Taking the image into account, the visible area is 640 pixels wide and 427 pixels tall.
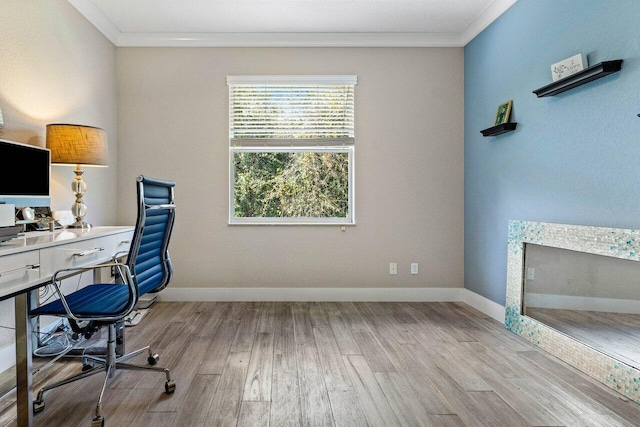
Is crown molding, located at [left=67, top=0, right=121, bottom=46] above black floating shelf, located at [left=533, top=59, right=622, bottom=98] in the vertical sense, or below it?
above

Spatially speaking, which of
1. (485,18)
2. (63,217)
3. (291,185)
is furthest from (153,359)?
(485,18)

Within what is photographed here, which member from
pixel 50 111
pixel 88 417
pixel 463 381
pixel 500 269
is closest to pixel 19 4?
pixel 50 111

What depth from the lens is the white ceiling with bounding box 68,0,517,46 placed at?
3279 millimetres

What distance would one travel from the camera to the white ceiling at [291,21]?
328 centimetres

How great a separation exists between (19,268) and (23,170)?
2.96 ft

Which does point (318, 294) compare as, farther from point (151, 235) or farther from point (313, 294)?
point (151, 235)

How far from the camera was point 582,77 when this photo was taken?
7.43 ft

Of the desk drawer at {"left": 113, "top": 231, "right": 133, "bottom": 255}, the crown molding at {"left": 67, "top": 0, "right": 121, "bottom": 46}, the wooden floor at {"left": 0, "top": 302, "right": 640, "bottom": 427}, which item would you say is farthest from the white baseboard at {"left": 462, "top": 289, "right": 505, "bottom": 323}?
the crown molding at {"left": 67, "top": 0, "right": 121, "bottom": 46}

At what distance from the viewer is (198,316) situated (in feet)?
11.1

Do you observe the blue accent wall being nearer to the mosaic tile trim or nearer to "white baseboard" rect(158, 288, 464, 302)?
the mosaic tile trim

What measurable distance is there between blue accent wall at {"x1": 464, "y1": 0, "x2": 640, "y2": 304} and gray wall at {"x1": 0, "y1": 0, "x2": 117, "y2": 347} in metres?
3.39

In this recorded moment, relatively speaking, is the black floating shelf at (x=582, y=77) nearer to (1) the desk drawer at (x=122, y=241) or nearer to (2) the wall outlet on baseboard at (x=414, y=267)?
(2) the wall outlet on baseboard at (x=414, y=267)

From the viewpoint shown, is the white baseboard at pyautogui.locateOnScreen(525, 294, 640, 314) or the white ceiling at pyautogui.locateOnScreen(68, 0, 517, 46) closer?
the white baseboard at pyautogui.locateOnScreen(525, 294, 640, 314)

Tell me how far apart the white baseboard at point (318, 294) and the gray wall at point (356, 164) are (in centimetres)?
7
